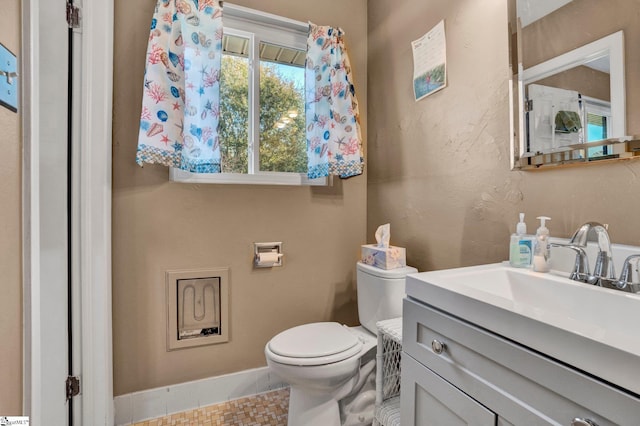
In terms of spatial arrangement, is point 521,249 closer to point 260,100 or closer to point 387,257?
point 387,257

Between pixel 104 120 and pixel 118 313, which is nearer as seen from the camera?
pixel 104 120

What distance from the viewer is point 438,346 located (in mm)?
797

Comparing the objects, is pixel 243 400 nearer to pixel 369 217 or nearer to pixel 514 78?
pixel 369 217

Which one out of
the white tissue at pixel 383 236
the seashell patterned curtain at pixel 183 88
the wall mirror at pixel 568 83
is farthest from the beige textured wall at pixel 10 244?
the wall mirror at pixel 568 83

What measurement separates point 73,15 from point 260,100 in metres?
0.92

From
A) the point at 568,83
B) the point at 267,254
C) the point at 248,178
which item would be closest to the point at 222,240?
the point at 267,254

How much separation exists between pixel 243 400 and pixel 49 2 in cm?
209

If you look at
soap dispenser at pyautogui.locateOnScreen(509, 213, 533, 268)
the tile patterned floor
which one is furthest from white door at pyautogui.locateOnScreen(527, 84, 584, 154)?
the tile patterned floor

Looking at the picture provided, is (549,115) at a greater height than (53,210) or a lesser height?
greater

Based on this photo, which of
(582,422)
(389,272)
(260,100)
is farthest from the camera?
(260,100)

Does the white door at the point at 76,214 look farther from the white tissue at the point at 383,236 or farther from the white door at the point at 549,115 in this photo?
the white door at the point at 549,115

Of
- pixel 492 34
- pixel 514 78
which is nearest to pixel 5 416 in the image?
pixel 514 78

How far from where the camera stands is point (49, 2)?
1.23 m

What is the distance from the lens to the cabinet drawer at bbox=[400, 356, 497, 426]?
0.71 meters
